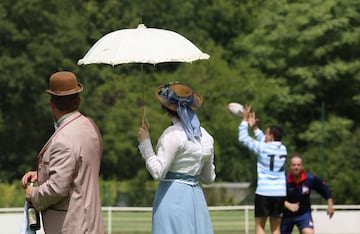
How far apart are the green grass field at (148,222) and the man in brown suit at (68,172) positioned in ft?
48.6

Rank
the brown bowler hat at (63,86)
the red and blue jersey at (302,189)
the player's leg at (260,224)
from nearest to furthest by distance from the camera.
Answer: the brown bowler hat at (63,86)
the red and blue jersey at (302,189)
the player's leg at (260,224)

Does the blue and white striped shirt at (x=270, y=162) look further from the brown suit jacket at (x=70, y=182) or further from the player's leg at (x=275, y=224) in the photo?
the brown suit jacket at (x=70, y=182)

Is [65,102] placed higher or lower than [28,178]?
higher

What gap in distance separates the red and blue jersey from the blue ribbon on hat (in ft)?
18.5

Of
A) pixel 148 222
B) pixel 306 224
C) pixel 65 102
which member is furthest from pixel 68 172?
pixel 148 222

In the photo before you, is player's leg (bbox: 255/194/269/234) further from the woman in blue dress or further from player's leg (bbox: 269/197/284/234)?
the woman in blue dress

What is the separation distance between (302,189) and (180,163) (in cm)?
585

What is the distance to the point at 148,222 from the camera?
82.7 feet

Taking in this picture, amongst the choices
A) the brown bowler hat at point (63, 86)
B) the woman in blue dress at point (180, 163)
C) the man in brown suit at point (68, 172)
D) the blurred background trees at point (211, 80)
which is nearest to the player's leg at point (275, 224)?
the woman in blue dress at point (180, 163)

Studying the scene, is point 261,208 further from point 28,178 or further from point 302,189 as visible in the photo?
point 28,178

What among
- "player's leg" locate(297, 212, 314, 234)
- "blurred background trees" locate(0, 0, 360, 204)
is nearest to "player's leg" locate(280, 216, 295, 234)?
"player's leg" locate(297, 212, 314, 234)

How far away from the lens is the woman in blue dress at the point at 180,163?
28.1 ft

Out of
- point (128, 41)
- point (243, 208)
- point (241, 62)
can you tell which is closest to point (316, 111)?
point (241, 62)

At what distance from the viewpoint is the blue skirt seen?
28.5ft
